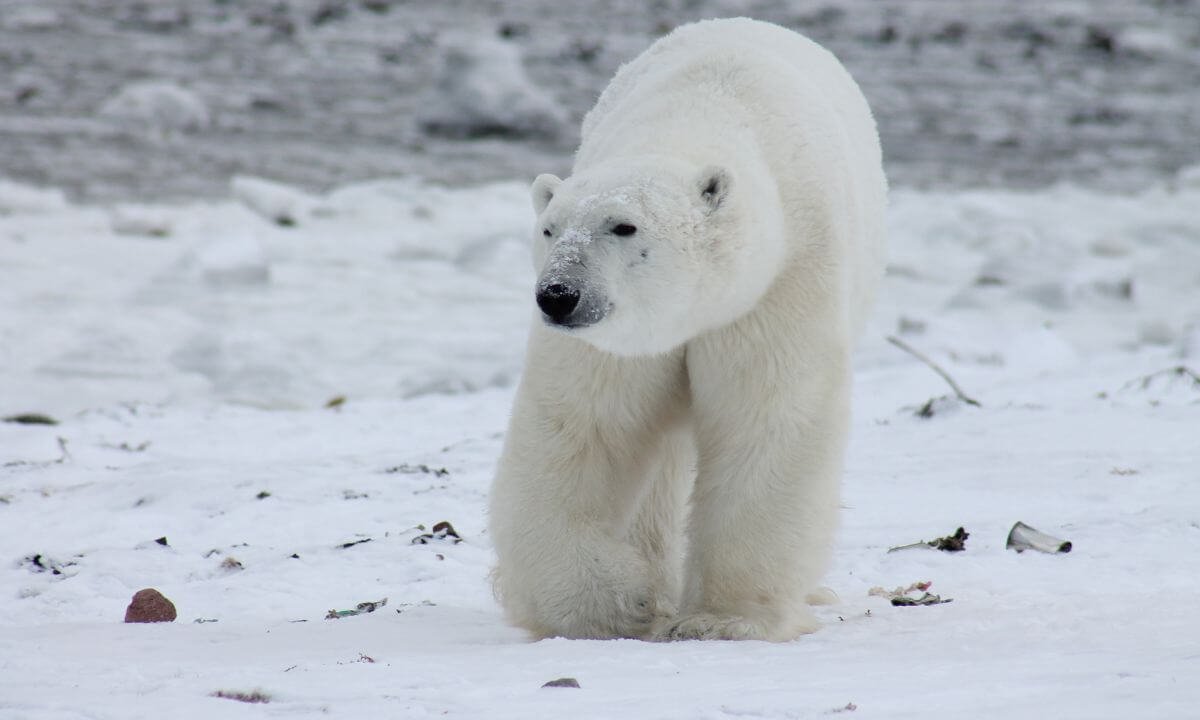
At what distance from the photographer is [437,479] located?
199 inches

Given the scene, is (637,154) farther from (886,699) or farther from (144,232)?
(144,232)

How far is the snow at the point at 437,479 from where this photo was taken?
254cm

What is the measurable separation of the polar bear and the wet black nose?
7 centimetres

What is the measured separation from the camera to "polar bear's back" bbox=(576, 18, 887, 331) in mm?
3559

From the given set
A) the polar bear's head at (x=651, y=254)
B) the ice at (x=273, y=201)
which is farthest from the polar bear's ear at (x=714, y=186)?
the ice at (x=273, y=201)

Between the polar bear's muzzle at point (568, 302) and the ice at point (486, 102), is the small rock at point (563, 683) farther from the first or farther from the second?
the ice at point (486, 102)

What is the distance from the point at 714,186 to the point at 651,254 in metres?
0.21

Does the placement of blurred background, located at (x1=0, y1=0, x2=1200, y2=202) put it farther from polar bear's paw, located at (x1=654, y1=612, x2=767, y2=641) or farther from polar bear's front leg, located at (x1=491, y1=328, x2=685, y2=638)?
polar bear's paw, located at (x1=654, y1=612, x2=767, y2=641)

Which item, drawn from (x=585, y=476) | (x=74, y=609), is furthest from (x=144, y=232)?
(x=585, y=476)

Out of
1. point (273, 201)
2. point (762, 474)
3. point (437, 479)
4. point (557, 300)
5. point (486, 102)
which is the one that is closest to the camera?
point (557, 300)

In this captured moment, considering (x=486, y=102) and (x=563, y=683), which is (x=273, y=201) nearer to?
(x=486, y=102)

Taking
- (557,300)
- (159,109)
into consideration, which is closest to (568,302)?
(557,300)

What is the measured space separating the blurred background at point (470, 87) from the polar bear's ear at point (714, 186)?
30.6ft

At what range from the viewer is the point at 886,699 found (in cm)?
234
